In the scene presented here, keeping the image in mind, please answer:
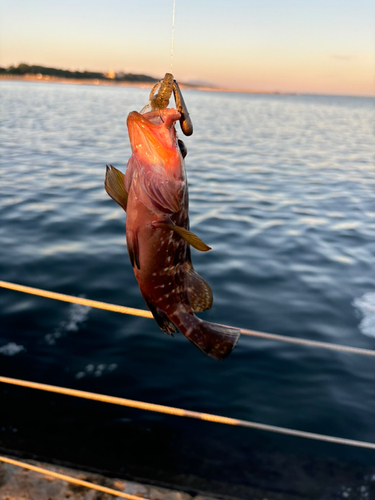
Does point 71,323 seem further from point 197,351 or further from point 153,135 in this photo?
point 153,135

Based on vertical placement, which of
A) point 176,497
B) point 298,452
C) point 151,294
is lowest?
point 298,452

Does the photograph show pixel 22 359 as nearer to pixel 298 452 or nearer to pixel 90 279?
pixel 90 279

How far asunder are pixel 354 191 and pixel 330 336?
36.8 feet

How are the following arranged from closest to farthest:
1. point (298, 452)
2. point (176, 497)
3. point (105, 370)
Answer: point (176, 497)
point (298, 452)
point (105, 370)

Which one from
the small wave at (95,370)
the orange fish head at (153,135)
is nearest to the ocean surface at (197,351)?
the small wave at (95,370)

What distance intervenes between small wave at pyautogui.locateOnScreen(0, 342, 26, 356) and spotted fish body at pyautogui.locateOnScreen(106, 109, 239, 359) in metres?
4.95

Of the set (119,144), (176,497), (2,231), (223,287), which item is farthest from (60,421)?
(119,144)

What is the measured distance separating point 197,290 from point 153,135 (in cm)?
74

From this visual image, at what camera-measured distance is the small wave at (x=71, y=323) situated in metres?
6.48

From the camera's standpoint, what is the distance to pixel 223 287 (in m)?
8.16

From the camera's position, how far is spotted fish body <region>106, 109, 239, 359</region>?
1.68 metres

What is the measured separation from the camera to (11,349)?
6.17 meters

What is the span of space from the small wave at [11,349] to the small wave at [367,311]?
17.8 ft

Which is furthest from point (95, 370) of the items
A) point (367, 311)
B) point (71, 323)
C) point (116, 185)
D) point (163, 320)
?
point (367, 311)
